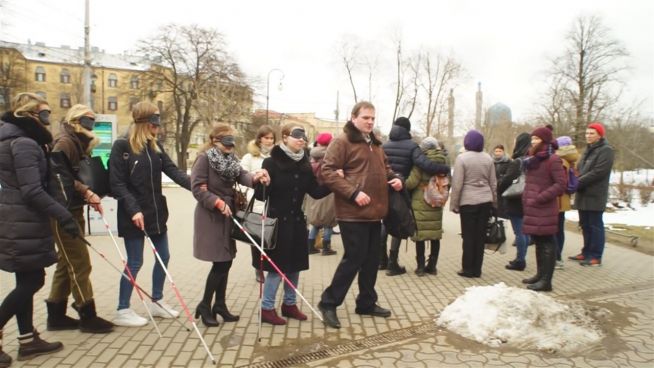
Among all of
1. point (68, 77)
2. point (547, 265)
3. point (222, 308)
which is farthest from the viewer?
point (68, 77)

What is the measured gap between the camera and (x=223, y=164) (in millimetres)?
4152

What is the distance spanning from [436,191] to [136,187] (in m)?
3.71

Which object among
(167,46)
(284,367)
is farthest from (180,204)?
(167,46)

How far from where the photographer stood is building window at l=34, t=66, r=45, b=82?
243 feet

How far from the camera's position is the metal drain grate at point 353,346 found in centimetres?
350

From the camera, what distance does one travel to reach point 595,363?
353 centimetres

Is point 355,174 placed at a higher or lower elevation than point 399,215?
higher

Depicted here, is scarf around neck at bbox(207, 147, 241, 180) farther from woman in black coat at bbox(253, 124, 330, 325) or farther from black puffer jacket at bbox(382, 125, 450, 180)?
black puffer jacket at bbox(382, 125, 450, 180)

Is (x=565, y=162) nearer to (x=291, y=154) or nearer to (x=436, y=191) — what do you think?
(x=436, y=191)

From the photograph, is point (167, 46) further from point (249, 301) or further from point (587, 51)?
point (249, 301)

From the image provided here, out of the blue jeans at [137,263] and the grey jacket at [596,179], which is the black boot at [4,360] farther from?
the grey jacket at [596,179]

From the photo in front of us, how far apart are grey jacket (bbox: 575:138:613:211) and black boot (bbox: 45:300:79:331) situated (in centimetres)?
678

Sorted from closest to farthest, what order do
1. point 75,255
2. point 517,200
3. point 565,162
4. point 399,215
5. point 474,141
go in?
point 75,255
point 399,215
point 474,141
point 565,162
point 517,200

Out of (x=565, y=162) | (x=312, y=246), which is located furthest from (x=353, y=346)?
(x=565, y=162)
